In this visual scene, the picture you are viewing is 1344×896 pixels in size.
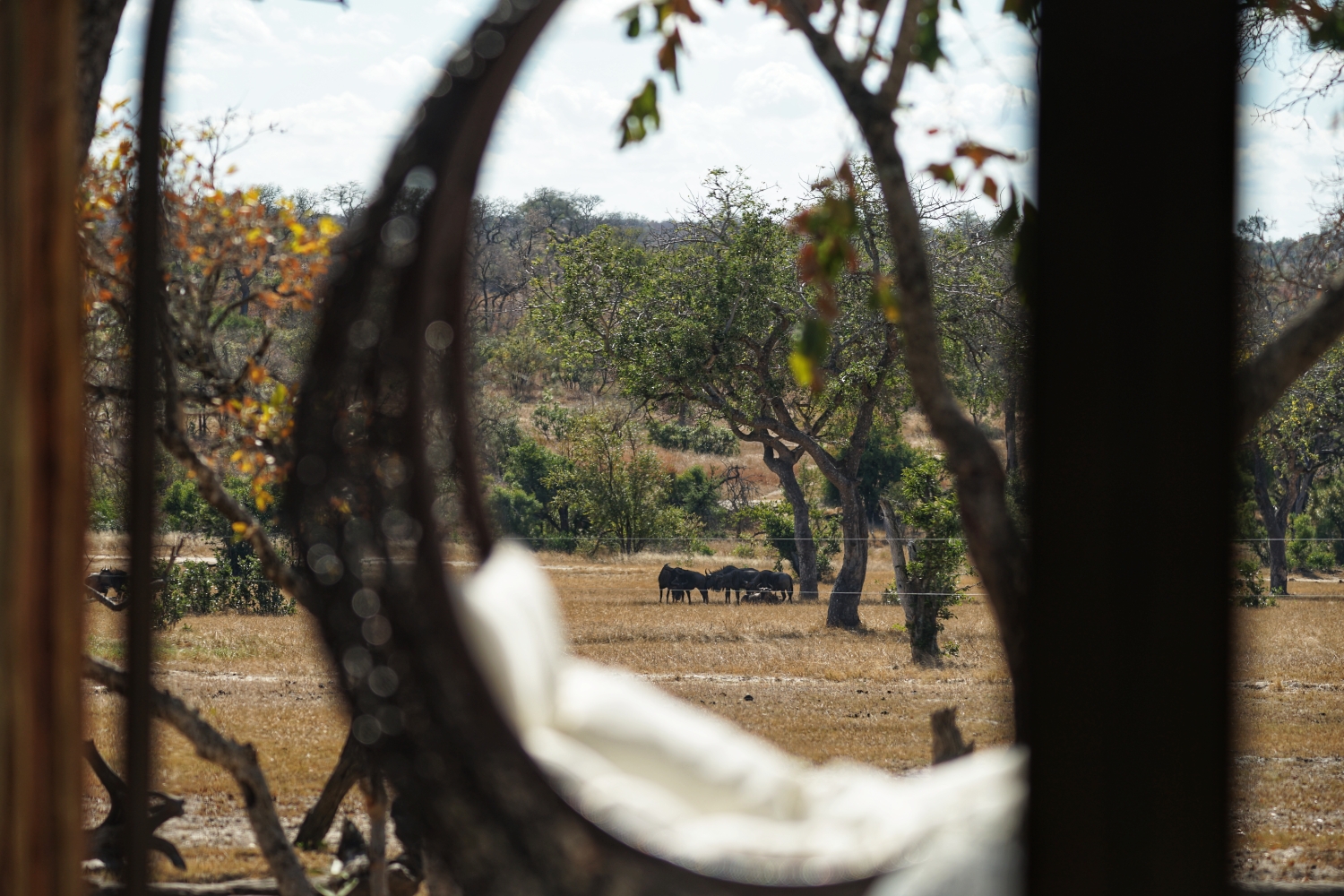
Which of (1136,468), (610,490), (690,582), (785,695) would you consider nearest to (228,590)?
(690,582)

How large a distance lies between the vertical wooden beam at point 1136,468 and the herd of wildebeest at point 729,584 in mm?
11846

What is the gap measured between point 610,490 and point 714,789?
562 inches

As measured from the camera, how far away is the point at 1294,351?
125 cm

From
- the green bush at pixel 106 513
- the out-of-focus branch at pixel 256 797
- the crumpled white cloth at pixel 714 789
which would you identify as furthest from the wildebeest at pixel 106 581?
the crumpled white cloth at pixel 714 789

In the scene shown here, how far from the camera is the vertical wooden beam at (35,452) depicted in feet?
3.29

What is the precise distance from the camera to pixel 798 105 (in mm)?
4789

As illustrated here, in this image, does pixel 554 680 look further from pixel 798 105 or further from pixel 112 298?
pixel 798 105

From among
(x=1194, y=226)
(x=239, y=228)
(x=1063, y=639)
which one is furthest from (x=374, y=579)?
(x=239, y=228)

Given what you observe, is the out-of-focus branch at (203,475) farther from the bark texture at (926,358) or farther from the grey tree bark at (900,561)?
the grey tree bark at (900,561)

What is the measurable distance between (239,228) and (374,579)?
2276mm

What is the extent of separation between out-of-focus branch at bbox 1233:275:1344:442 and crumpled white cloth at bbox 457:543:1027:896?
1.58 ft

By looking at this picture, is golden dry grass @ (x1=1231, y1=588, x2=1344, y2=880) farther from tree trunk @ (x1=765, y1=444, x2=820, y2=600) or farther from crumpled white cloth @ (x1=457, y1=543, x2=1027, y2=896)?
tree trunk @ (x1=765, y1=444, x2=820, y2=600)

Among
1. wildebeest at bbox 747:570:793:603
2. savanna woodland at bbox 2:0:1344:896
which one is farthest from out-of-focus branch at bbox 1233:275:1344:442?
wildebeest at bbox 747:570:793:603

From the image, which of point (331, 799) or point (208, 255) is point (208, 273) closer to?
point (208, 255)
